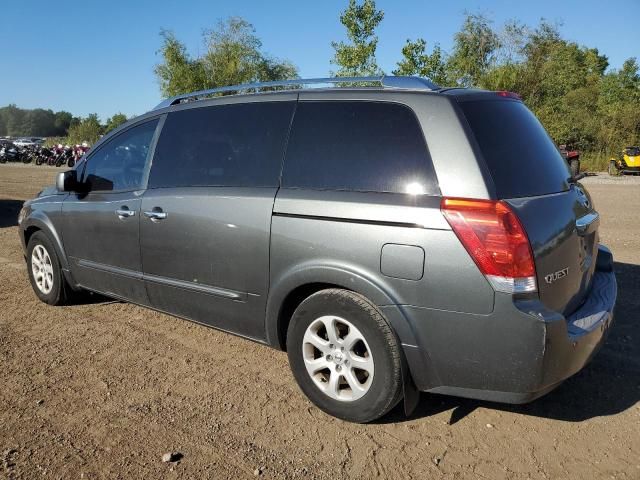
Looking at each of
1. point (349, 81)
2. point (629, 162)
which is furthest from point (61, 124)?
point (349, 81)

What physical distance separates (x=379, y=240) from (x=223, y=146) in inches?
57.8

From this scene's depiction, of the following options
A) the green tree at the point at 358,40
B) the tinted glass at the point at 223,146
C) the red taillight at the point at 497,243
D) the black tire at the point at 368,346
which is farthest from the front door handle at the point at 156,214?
the green tree at the point at 358,40

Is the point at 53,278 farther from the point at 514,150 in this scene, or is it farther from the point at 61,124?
the point at 61,124

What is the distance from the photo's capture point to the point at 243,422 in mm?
3072

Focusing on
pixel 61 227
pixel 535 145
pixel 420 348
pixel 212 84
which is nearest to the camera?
pixel 420 348

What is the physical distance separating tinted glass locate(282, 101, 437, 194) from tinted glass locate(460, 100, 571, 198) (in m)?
0.31

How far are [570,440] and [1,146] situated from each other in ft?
144

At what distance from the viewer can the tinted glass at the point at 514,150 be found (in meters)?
2.77

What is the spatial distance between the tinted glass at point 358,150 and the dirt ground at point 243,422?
1.34 metres

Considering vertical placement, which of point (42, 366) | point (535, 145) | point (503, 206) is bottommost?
point (42, 366)

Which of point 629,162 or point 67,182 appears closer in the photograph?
point 67,182

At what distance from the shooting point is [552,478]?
2.56 m

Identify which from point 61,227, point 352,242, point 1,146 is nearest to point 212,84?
point 1,146

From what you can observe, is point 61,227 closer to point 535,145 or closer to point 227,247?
point 227,247
